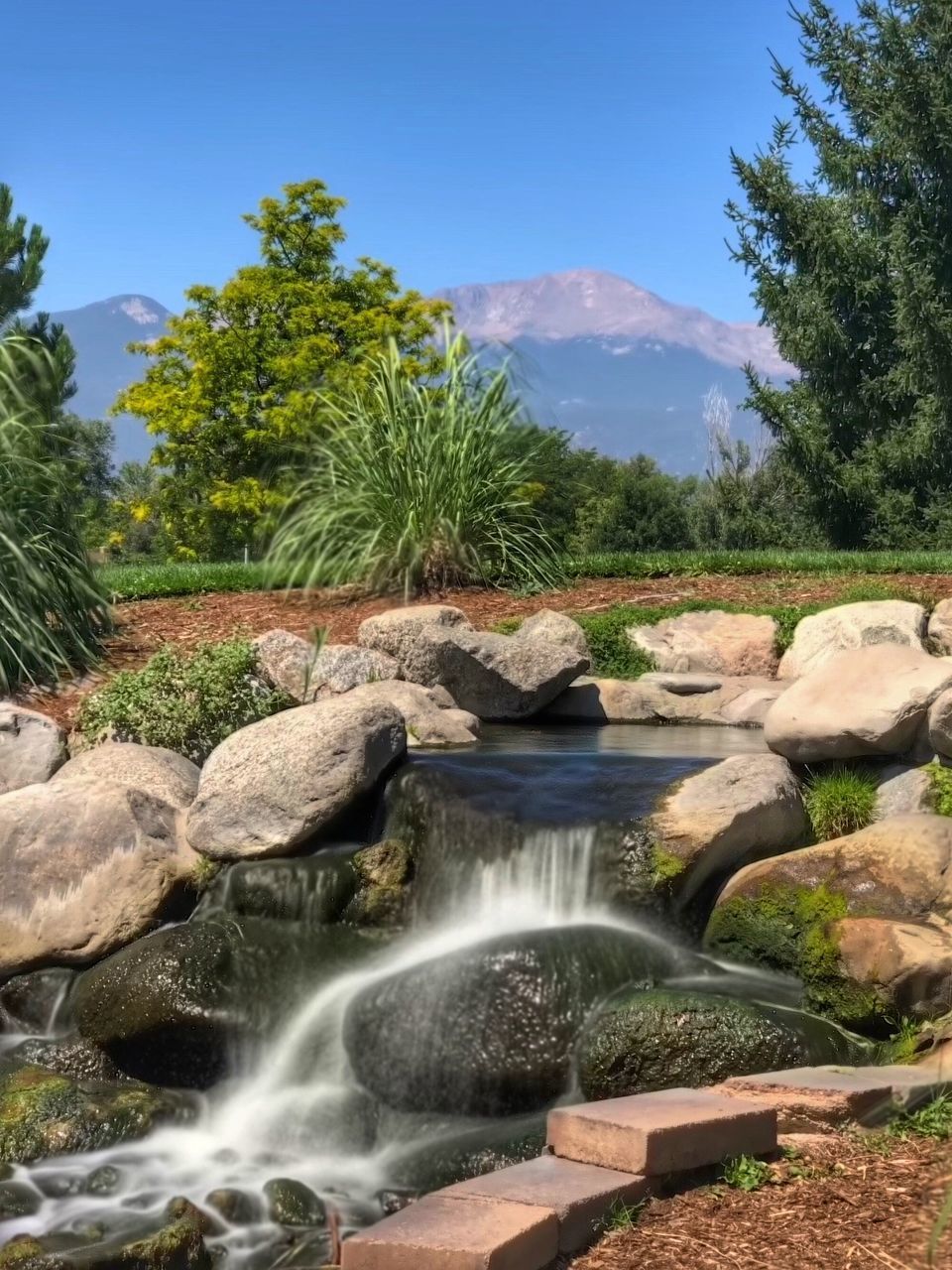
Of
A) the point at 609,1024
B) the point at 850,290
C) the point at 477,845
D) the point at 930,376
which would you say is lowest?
the point at 609,1024

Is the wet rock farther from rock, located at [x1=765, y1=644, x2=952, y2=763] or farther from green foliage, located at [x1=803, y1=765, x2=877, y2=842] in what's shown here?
rock, located at [x1=765, y1=644, x2=952, y2=763]

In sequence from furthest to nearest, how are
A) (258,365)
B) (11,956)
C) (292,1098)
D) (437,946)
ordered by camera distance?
1. (258,365)
2. (11,956)
3. (437,946)
4. (292,1098)

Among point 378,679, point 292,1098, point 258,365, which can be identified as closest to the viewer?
point 292,1098

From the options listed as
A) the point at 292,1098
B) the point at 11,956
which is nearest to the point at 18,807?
the point at 11,956

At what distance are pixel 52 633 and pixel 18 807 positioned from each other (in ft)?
9.76

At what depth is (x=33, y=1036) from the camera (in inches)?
271

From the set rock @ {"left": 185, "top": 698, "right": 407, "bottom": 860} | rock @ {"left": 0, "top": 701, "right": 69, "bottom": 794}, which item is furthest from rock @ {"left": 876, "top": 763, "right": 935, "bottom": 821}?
rock @ {"left": 0, "top": 701, "right": 69, "bottom": 794}

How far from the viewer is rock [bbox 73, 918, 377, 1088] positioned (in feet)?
20.8

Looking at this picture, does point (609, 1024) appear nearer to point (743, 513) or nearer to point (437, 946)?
point (437, 946)

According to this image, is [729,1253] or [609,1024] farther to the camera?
[609,1024]

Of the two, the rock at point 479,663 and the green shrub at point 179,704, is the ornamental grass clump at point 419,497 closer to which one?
the rock at point 479,663

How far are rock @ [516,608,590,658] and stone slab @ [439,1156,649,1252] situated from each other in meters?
6.65

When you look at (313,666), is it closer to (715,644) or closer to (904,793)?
(715,644)

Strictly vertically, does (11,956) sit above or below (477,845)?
below
